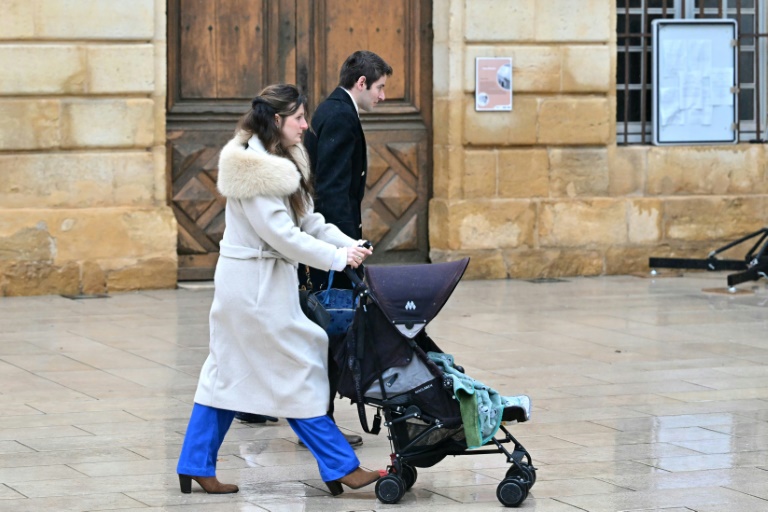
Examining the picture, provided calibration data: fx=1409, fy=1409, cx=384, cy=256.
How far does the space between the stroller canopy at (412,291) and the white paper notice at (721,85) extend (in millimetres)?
8519

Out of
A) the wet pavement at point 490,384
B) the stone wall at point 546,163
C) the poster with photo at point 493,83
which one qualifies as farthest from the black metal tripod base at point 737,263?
the poster with photo at point 493,83

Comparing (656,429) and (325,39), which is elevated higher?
(325,39)

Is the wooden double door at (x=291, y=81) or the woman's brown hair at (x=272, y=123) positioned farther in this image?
the wooden double door at (x=291, y=81)

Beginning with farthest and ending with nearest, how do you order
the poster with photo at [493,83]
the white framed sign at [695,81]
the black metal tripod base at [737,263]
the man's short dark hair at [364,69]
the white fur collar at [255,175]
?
the white framed sign at [695,81]
the poster with photo at [493,83]
the black metal tripod base at [737,263]
the man's short dark hair at [364,69]
the white fur collar at [255,175]

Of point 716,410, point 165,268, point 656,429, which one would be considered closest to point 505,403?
point 656,429

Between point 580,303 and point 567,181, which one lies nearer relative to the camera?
point 580,303

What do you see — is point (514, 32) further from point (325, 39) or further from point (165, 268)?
point (165, 268)

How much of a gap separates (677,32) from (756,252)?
2200mm

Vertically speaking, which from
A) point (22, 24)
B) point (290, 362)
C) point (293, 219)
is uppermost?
point (22, 24)

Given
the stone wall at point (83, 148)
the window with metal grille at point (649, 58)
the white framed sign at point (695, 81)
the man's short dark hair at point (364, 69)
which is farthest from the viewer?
the window with metal grille at point (649, 58)

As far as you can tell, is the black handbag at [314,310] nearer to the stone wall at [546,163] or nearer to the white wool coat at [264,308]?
the white wool coat at [264,308]

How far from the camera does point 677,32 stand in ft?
43.1

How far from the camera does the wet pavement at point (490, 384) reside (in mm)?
5527

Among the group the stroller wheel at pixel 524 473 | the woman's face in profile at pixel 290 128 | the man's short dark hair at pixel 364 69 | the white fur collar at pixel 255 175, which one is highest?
the man's short dark hair at pixel 364 69
